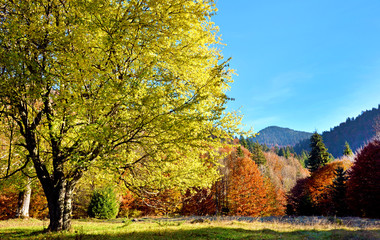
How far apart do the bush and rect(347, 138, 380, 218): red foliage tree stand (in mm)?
22085

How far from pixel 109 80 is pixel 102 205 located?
54.4 feet

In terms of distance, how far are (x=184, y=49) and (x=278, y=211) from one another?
133ft

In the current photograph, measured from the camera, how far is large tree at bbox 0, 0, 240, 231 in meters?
5.05

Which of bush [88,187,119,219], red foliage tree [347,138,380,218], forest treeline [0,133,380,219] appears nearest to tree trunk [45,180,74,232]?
forest treeline [0,133,380,219]

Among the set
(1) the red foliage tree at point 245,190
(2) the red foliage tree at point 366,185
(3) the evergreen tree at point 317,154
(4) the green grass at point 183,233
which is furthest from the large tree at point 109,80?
(3) the evergreen tree at point 317,154

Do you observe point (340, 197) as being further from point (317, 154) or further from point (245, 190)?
point (317, 154)

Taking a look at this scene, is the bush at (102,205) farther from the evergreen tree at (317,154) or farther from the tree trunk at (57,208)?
the evergreen tree at (317,154)

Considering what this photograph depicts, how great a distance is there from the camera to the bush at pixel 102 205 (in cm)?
1818

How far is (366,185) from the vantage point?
19875 mm

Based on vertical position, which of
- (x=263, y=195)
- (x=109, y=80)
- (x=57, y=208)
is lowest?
(x=263, y=195)

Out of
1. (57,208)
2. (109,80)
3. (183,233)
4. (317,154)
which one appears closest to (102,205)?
(57,208)

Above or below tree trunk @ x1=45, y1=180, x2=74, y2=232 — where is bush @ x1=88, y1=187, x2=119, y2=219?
below

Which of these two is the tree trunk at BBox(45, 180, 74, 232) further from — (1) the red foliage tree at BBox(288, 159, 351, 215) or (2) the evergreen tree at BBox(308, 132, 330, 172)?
(2) the evergreen tree at BBox(308, 132, 330, 172)

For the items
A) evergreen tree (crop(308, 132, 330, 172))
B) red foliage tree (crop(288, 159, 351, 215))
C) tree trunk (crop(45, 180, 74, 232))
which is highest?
evergreen tree (crop(308, 132, 330, 172))
